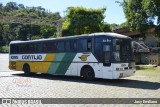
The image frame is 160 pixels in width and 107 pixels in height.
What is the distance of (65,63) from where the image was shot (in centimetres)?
2067

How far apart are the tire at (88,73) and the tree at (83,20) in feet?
71.3

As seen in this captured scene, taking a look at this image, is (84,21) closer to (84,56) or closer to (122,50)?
(84,56)

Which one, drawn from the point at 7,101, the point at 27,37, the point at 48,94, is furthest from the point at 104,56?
the point at 27,37

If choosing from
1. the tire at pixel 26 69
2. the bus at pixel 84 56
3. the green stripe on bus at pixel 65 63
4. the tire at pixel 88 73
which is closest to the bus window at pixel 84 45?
the bus at pixel 84 56

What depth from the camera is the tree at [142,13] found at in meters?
28.4

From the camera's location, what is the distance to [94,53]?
1836 centimetres

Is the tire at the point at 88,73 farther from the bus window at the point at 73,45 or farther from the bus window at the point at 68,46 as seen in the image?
the bus window at the point at 68,46

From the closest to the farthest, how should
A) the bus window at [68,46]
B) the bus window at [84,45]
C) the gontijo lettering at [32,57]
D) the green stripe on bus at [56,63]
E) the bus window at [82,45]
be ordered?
the bus window at [84,45], the bus window at [82,45], the bus window at [68,46], the green stripe on bus at [56,63], the gontijo lettering at [32,57]

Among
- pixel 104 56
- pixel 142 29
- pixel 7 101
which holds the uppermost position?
pixel 142 29

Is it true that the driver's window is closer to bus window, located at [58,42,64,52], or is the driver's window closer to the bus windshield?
the bus windshield

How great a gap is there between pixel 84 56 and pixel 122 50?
2.61 meters

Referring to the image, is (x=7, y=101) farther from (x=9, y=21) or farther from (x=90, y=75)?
(x=9, y=21)

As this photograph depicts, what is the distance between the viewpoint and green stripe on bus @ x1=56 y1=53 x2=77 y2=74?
20125 mm

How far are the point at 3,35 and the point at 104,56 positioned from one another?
419ft
